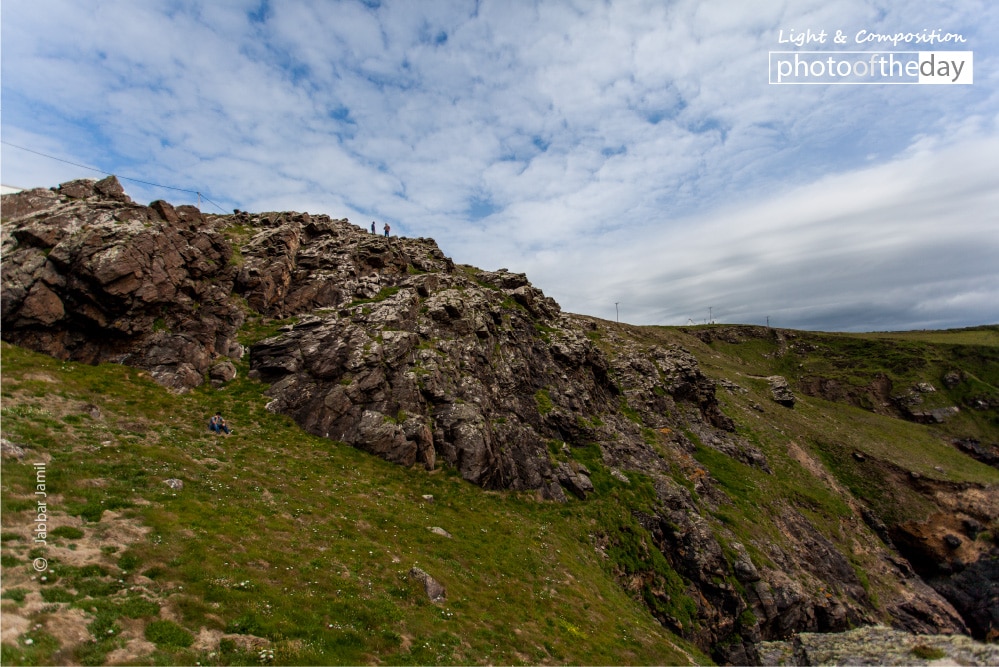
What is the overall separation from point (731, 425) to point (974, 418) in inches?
4057

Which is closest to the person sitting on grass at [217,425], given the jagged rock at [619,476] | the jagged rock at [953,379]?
the jagged rock at [619,476]

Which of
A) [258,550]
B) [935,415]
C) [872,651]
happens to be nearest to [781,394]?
[935,415]

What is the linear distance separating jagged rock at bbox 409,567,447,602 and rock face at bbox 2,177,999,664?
0.19 metres

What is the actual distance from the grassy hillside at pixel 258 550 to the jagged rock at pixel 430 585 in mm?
476

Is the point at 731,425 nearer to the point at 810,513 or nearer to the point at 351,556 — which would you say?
the point at 810,513

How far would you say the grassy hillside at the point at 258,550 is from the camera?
14586 millimetres

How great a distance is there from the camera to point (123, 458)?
79.0 feet

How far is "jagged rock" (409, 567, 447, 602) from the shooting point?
23438mm

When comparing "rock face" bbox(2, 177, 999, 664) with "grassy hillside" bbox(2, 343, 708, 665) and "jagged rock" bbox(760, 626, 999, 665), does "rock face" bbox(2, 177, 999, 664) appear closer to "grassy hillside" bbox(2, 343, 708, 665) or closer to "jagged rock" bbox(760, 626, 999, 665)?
"jagged rock" bbox(760, 626, 999, 665)

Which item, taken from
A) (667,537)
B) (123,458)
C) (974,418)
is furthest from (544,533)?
(974,418)

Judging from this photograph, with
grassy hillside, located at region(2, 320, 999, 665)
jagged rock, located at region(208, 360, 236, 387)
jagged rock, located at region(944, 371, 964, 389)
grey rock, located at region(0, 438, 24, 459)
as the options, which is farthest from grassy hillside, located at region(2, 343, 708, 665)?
jagged rock, located at region(944, 371, 964, 389)

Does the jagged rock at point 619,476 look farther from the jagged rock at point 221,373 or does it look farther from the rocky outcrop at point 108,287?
the rocky outcrop at point 108,287

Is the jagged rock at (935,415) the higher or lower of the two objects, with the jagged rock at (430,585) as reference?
higher

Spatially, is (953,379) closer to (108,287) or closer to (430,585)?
(430,585)
